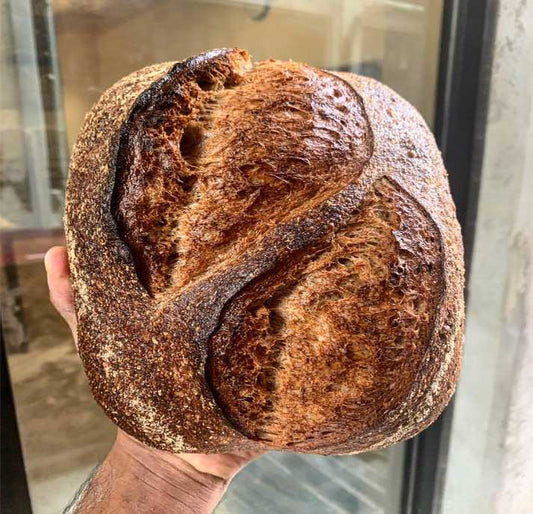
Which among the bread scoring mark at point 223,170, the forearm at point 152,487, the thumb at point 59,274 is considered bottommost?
the forearm at point 152,487

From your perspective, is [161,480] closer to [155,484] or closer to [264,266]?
[155,484]

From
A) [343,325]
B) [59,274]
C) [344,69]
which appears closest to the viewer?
[343,325]

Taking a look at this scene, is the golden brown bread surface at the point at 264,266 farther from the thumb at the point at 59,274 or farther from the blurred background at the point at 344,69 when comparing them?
the blurred background at the point at 344,69

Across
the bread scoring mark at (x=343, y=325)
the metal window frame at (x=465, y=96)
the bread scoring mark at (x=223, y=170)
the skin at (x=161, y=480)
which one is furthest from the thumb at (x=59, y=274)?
the metal window frame at (x=465, y=96)

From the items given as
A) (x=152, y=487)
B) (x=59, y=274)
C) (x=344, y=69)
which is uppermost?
(x=344, y=69)

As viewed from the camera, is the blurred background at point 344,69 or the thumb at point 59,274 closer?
the thumb at point 59,274

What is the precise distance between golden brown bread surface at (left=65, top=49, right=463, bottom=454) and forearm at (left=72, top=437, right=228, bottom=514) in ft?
0.95

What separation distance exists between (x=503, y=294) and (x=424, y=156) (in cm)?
104

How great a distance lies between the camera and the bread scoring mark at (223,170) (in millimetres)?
751

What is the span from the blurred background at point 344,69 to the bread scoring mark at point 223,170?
907mm

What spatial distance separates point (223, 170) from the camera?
76 centimetres

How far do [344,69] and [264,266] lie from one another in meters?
1.28

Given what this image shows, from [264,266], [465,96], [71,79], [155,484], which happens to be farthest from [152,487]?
[465,96]

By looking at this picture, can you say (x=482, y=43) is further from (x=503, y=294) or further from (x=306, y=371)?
(x=306, y=371)
